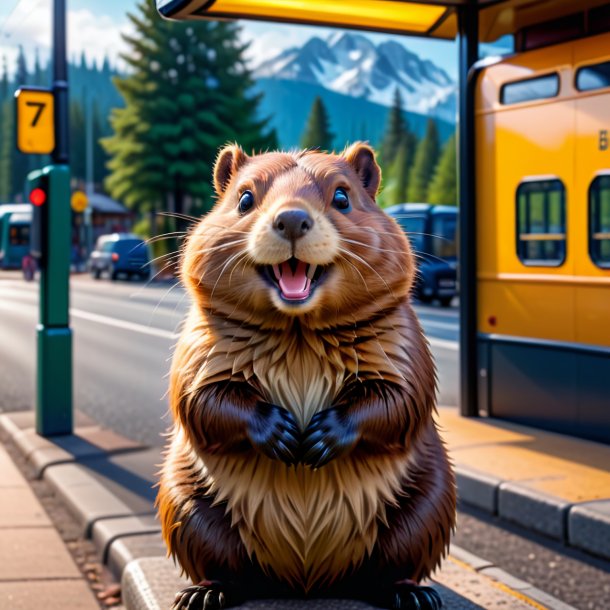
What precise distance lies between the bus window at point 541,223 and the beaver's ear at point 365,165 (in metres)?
5.26

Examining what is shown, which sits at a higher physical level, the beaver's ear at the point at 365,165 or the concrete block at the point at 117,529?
the beaver's ear at the point at 365,165

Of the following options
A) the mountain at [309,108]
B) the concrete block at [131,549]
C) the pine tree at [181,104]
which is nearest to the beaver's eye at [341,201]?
the concrete block at [131,549]

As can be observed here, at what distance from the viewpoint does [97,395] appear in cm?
1039

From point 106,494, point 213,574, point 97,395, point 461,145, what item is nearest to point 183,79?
point 97,395

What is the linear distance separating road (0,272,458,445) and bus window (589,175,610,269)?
6.91 ft

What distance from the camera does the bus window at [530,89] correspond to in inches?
286

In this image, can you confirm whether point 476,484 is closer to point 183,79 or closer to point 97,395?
point 97,395

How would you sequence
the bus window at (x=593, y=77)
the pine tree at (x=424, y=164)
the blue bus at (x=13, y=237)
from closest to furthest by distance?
the bus window at (x=593, y=77)
the blue bus at (x=13, y=237)
the pine tree at (x=424, y=164)

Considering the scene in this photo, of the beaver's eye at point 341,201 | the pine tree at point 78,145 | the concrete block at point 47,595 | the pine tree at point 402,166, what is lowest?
the concrete block at point 47,595

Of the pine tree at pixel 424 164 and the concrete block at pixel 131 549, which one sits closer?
the concrete block at pixel 131 549

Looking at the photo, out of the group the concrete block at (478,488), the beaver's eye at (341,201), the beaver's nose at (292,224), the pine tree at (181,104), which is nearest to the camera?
the beaver's nose at (292,224)

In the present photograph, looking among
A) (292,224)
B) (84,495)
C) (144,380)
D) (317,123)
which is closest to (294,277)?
(292,224)

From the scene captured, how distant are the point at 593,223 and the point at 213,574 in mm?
5386

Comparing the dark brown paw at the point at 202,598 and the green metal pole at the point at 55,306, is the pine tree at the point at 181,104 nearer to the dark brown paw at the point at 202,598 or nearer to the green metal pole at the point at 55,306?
the green metal pole at the point at 55,306
